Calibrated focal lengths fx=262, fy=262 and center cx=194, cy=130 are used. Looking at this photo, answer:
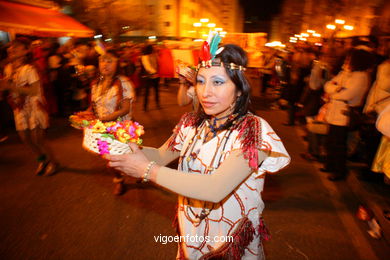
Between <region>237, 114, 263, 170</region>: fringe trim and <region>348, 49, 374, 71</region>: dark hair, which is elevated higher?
<region>348, 49, 374, 71</region>: dark hair

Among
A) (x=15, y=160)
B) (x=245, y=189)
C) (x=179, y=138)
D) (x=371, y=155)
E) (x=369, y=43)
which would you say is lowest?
(x=15, y=160)

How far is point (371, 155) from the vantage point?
15.0 ft

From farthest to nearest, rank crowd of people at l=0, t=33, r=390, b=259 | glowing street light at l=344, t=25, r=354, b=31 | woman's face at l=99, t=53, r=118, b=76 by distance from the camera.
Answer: glowing street light at l=344, t=25, r=354, b=31 < woman's face at l=99, t=53, r=118, b=76 < crowd of people at l=0, t=33, r=390, b=259

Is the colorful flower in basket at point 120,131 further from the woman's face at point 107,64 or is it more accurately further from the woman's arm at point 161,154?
the woman's face at point 107,64

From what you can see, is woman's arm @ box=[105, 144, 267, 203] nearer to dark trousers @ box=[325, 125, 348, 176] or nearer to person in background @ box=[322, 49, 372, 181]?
person in background @ box=[322, 49, 372, 181]

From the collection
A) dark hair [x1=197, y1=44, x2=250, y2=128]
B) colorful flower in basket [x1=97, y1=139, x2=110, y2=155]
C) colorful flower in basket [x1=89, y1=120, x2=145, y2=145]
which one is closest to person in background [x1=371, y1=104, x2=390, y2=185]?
dark hair [x1=197, y1=44, x2=250, y2=128]

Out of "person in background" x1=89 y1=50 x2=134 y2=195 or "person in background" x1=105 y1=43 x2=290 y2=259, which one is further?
"person in background" x1=89 y1=50 x2=134 y2=195

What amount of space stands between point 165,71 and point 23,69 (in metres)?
11.9

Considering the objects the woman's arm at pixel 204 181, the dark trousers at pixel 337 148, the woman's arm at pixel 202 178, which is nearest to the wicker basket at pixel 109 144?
the woman's arm at pixel 202 178

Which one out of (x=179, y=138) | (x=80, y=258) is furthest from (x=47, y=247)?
(x=179, y=138)

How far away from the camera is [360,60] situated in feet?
13.5

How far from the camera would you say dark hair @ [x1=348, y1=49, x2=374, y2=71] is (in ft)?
13.4

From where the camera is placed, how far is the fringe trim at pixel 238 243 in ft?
5.15

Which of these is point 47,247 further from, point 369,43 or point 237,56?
point 369,43
